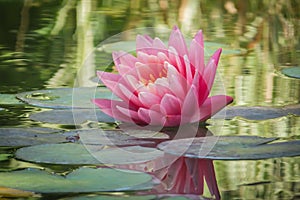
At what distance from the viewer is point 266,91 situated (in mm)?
2096

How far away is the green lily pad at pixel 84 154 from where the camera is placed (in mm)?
1425

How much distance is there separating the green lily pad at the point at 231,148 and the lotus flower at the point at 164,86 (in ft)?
0.38

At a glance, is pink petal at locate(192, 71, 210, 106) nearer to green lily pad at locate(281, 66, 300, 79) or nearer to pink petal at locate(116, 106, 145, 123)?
pink petal at locate(116, 106, 145, 123)

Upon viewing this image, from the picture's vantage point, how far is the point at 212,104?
1.72m

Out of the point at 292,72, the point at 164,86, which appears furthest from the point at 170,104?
the point at 292,72

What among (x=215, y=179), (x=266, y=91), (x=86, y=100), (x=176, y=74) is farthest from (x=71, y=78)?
(x=215, y=179)

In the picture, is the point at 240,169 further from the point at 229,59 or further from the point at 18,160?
the point at 229,59

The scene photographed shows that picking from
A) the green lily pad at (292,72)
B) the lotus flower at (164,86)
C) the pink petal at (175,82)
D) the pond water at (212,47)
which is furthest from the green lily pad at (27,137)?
the green lily pad at (292,72)

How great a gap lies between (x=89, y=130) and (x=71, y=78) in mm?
659

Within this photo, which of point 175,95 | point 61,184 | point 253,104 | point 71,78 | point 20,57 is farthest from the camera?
point 20,57

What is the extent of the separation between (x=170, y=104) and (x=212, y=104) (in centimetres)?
12

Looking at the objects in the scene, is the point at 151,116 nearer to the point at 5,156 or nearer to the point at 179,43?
the point at 179,43

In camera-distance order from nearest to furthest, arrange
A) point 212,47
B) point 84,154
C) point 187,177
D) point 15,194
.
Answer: point 15,194 → point 187,177 → point 84,154 → point 212,47

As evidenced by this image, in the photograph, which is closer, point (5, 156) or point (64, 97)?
point (5, 156)
